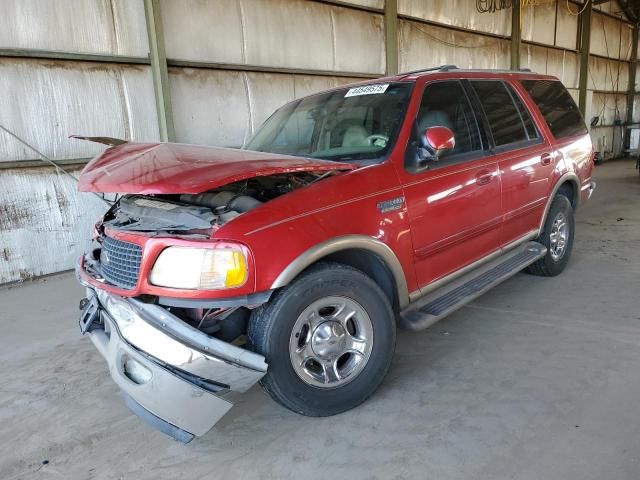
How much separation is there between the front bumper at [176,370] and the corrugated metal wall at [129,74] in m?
3.82

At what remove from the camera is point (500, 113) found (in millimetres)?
3557

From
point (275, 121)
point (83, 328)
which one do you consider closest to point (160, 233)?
point (83, 328)

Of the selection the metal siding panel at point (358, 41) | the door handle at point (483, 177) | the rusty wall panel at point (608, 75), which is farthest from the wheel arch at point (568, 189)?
the rusty wall panel at point (608, 75)

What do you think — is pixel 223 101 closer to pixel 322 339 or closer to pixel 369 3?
pixel 369 3

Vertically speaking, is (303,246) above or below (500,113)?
below

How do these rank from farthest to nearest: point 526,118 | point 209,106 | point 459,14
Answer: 1. point 459,14
2. point 209,106
3. point 526,118

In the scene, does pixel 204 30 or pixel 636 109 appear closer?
pixel 204 30

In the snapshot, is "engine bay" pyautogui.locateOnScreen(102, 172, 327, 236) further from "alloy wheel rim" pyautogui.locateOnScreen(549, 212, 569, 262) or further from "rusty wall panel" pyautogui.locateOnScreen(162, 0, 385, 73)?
"rusty wall panel" pyautogui.locateOnScreen(162, 0, 385, 73)

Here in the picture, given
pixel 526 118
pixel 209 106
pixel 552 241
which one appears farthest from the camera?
pixel 209 106

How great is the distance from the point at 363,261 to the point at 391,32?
287 inches

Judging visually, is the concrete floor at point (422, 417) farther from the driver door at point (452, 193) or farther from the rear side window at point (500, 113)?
the rear side window at point (500, 113)

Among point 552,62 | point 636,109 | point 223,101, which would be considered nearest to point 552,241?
point 223,101

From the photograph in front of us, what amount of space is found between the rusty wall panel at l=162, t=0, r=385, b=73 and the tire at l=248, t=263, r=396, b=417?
15.6ft

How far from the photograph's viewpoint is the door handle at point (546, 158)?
3826mm
